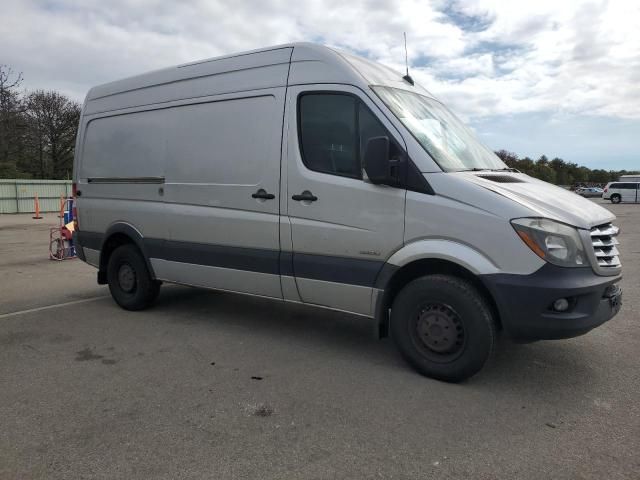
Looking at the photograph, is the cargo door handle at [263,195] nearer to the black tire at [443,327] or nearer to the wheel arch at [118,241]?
the black tire at [443,327]

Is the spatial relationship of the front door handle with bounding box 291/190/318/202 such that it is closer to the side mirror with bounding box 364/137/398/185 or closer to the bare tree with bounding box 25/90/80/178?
the side mirror with bounding box 364/137/398/185

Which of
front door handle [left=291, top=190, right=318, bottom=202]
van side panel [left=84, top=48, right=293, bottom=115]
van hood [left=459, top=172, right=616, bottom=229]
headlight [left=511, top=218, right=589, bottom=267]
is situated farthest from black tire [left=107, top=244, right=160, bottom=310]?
headlight [left=511, top=218, right=589, bottom=267]

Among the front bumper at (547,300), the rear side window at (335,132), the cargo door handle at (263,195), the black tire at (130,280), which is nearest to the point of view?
the front bumper at (547,300)

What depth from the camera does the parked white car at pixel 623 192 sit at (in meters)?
42.0

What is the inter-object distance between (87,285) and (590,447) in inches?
287

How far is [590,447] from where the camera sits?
288 cm

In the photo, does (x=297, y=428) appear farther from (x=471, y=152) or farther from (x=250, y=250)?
(x=471, y=152)

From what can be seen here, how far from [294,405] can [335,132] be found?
221cm

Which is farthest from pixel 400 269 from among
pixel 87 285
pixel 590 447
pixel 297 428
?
pixel 87 285

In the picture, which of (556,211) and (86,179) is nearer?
(556,211)

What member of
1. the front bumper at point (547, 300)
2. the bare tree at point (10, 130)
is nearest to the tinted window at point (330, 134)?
the front bumper at point (547, 300)

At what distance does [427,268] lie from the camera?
3.91 m

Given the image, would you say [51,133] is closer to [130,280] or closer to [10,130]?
[10,130]

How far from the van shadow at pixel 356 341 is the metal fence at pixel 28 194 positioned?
85.0 feet
